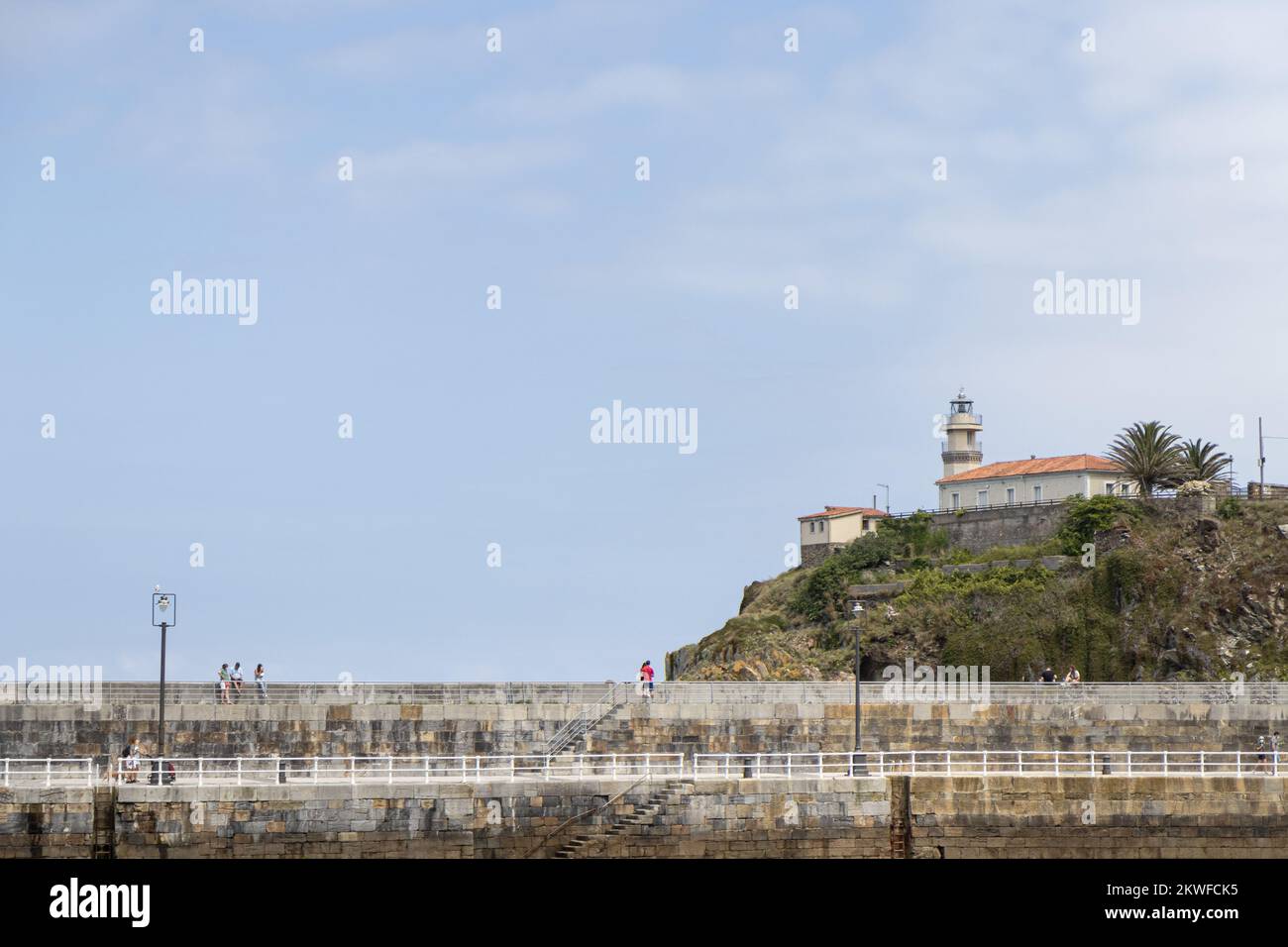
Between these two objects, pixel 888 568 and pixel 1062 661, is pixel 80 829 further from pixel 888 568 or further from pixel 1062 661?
pixel 888 568

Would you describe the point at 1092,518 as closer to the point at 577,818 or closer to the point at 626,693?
the point at 626,693

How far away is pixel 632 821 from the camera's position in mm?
43750

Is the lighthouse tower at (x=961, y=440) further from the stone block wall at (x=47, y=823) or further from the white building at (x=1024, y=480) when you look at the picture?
the stone block wall at (x=47, y=823)

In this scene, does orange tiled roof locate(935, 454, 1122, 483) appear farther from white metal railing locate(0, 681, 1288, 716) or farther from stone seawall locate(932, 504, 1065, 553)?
white metal railing locate(0, 681, 1288, 716)

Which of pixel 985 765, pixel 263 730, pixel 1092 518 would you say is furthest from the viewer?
pixel 1092 518

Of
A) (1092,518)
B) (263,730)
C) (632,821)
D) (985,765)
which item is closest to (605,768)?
(632,821)

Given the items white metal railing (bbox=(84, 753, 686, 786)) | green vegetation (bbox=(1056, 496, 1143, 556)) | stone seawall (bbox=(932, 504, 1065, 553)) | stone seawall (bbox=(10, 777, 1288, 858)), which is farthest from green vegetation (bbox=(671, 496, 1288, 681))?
stone seawall (bbox=(10, 777, 1288, 858))

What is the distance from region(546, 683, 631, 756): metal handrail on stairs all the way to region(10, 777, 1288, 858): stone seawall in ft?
28.7

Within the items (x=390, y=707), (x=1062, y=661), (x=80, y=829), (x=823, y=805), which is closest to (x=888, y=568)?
(x=1062, y=661)

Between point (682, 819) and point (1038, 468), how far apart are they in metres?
58.8

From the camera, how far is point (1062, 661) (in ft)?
254

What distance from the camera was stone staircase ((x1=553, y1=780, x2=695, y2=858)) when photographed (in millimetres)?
43156

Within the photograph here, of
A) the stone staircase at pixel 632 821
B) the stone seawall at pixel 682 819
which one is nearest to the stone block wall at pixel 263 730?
the stone staircase at pixel 632 821

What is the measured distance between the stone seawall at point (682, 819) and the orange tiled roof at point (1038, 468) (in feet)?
171
